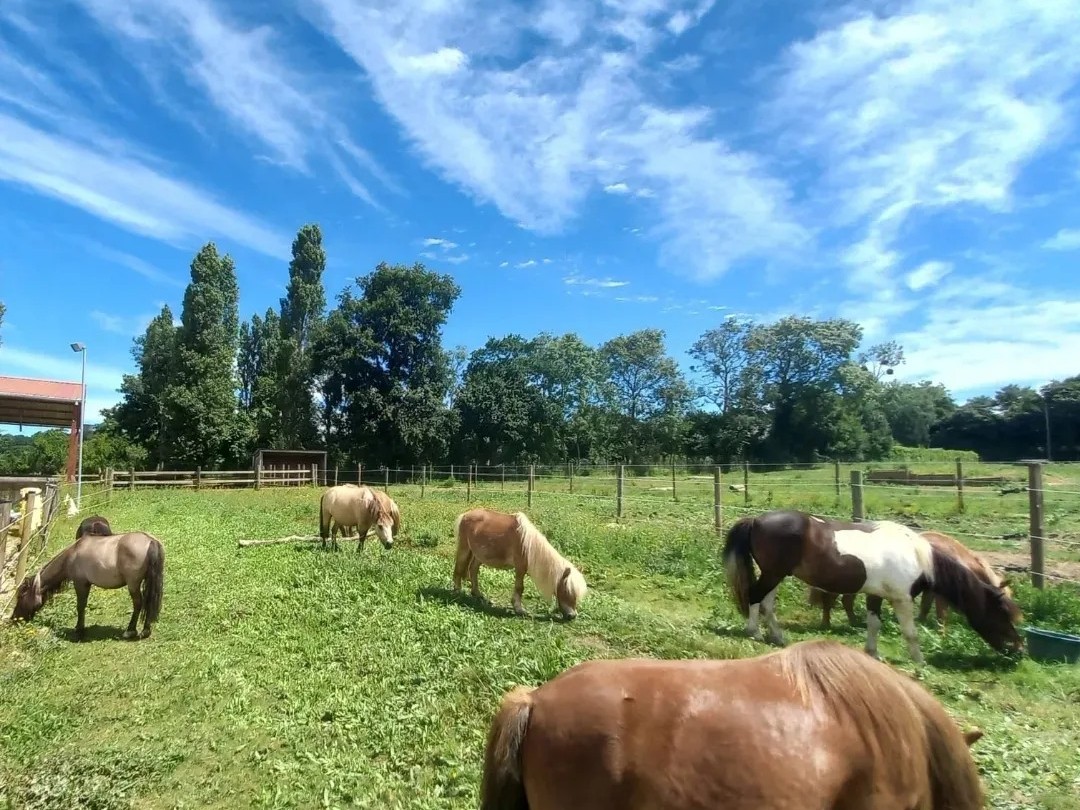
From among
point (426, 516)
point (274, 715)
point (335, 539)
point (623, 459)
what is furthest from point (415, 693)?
point (623, 459)

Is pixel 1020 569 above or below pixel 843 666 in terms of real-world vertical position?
below

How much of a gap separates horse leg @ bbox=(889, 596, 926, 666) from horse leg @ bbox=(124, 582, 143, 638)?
809cm

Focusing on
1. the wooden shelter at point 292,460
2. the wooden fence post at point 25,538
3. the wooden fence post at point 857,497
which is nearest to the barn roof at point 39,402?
the wooden shelter at point 292,460

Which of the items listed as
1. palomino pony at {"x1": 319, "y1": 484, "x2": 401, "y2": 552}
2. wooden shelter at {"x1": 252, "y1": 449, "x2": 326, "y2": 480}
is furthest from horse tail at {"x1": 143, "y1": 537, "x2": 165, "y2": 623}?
wooden shelter at {"x1": 252, "y1": 449, "x2": 326, "y2": 480}

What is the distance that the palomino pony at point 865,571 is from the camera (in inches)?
254

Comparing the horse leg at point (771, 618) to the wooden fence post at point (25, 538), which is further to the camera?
the wooden fence post at point (25, 538)

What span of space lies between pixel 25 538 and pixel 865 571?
453 inches

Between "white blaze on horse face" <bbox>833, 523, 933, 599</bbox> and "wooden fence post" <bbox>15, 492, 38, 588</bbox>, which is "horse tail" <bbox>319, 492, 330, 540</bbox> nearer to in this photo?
"wooden fence post" <bbox>15, 492, 38, 588</bbox>

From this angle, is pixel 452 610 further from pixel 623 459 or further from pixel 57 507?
pixel 623 459

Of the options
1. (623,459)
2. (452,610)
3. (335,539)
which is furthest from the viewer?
(623,459)

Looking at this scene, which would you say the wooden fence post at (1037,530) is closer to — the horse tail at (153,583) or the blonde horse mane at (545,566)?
the blonde horse mane at (545,566)

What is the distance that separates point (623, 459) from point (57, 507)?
47466mm

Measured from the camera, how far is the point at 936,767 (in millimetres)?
2363

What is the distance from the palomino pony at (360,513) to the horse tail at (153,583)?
4.78m
